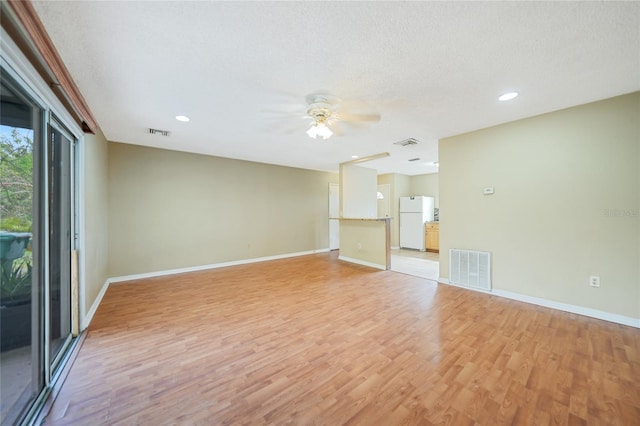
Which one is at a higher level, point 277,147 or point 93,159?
point 277,147

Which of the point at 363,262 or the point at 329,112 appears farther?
the point at 363,262

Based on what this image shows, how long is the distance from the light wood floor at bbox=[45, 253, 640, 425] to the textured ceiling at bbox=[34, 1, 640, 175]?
8.20ft

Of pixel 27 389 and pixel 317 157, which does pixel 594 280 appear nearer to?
pixel 317 157

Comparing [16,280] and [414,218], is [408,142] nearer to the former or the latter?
[414,218]

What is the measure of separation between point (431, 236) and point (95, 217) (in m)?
7.65

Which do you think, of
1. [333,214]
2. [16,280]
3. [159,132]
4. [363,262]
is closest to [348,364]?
[16,280]

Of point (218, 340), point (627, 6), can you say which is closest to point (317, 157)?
point (218, 340)

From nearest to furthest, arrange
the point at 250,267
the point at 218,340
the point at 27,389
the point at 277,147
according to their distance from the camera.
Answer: the point at 27,389 → the point at 218,340 → the point at 277,147 → the point at 250,267

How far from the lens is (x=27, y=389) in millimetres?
1570

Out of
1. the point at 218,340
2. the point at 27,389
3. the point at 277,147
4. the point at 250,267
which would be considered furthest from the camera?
the point at 250,267

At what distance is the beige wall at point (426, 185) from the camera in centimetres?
787

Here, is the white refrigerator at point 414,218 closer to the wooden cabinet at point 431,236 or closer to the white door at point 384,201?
the wooden cabinet at point 431,236

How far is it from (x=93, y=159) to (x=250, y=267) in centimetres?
333

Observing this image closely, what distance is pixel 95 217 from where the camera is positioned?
319 centimetres
